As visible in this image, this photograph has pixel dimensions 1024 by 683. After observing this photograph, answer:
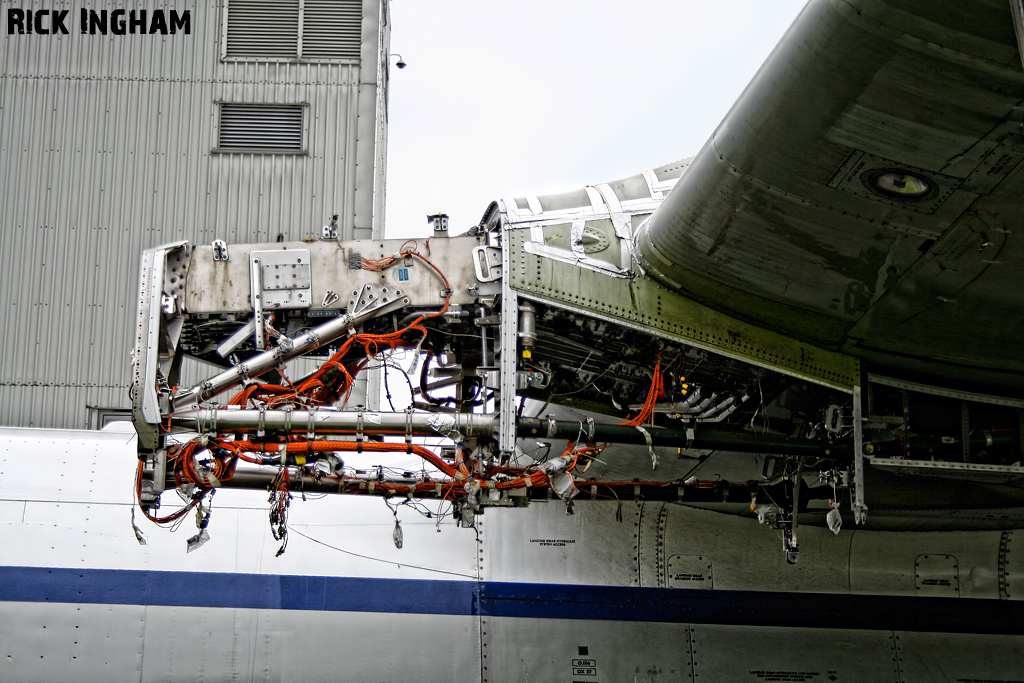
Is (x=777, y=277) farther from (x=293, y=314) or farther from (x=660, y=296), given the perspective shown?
(x=293, y=314)

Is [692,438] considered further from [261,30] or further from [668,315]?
[261,30]

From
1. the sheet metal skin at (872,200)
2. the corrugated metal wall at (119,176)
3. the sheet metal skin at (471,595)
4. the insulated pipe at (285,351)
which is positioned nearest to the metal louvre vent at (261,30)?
the corrugated metal wall at (119,176)

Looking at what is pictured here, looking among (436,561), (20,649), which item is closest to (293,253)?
(436,561)

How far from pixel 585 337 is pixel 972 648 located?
16.8 ft

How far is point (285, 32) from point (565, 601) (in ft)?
31.0


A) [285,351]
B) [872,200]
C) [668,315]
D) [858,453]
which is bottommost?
[858,453]

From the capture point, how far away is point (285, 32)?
15.3 meters

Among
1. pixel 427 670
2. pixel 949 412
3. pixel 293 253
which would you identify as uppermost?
pixel 293 253

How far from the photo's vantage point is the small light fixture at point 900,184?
655 cm

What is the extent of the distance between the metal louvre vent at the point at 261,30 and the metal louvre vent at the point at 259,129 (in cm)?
81

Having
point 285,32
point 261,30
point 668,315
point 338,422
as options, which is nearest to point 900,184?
point 668,315

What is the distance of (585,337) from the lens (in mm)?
8961

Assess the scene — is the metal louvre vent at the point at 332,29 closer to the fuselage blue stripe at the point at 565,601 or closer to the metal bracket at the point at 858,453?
the fuselage blue stripe at the point at 565,601

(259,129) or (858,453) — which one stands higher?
(259,129)
